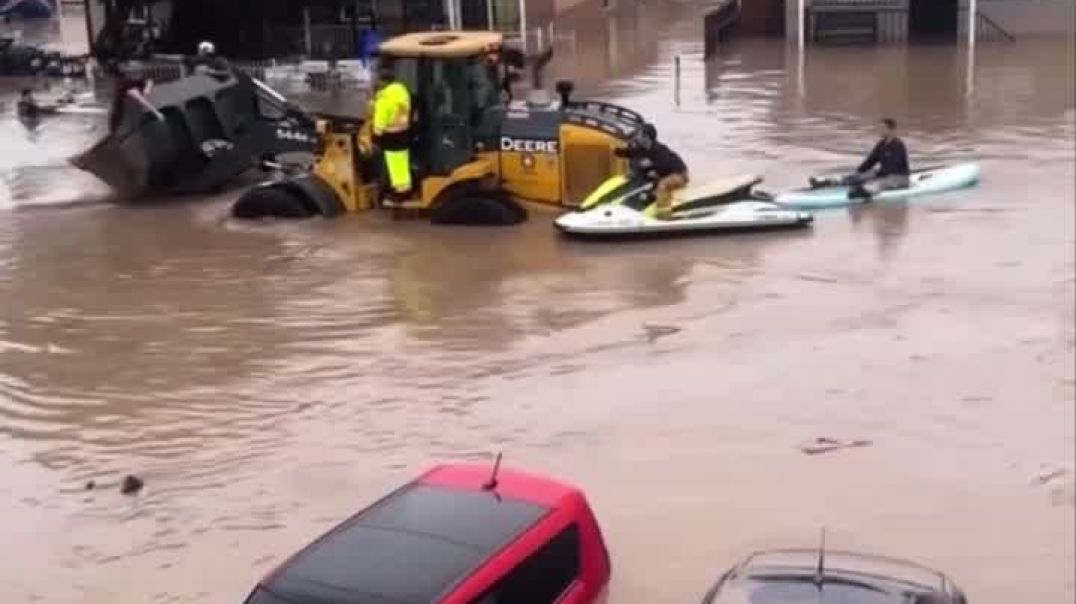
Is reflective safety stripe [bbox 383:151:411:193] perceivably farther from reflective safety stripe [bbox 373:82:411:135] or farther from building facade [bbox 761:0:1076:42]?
building facade [bbox 761:0:1076:42]

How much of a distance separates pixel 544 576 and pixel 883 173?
12.0 m

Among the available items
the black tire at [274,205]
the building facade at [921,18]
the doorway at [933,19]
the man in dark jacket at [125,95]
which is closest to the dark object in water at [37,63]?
the man in dark jacket at [125,95]

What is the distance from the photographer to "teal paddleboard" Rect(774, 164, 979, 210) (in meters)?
18.5

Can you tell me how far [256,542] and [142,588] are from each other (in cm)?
80

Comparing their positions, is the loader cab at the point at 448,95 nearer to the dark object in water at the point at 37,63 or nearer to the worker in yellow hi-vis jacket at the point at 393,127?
the worker in yellow hi-vis jacket at the point at 393,127

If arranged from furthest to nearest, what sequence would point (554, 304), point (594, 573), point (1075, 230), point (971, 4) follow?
point (971, 4) → point (1075, 230) → point (554, 304) → point (594, 573)

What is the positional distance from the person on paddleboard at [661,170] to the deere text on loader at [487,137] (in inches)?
17.2

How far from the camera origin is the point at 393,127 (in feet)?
60.6

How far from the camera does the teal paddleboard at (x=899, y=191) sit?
1852 cm

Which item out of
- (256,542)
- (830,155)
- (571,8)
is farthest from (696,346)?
(571,8)

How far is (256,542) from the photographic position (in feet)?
33.3

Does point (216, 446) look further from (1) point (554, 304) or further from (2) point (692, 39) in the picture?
(2) point (692, 39)

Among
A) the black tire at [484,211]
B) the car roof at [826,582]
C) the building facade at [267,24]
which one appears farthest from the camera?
the building facade at [267,24]

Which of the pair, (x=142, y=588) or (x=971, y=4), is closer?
(x=142, y=588)
